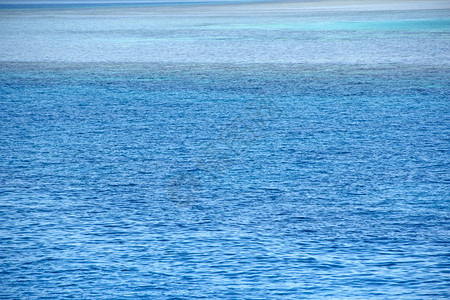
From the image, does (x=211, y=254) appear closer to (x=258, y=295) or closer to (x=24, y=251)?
(x=258, y=295)

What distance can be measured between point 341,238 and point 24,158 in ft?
16.0

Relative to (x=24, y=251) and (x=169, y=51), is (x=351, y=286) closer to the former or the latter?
(x=24, y=251)

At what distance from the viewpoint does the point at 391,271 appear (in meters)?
6.38

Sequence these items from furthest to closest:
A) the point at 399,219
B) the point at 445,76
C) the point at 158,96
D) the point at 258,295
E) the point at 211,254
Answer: the point at 445,76 < the point at 158,96 < the point at 399,219 < the point at 211,254 < the point at 258,295

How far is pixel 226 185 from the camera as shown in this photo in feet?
30.2

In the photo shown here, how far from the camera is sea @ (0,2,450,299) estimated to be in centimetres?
637

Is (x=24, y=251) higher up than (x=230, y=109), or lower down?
lower down

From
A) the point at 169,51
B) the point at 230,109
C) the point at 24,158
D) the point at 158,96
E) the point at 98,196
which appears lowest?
the point at 98,196

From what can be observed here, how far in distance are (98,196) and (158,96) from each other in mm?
7632

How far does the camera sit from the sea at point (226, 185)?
20.9 ft

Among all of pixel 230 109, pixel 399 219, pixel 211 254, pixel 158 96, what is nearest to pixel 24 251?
pixel 211 254

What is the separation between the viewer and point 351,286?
610 cm

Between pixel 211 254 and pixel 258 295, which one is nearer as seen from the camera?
pixel 258 295

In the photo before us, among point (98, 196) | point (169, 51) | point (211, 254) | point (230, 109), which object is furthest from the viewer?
point (169, 51)
